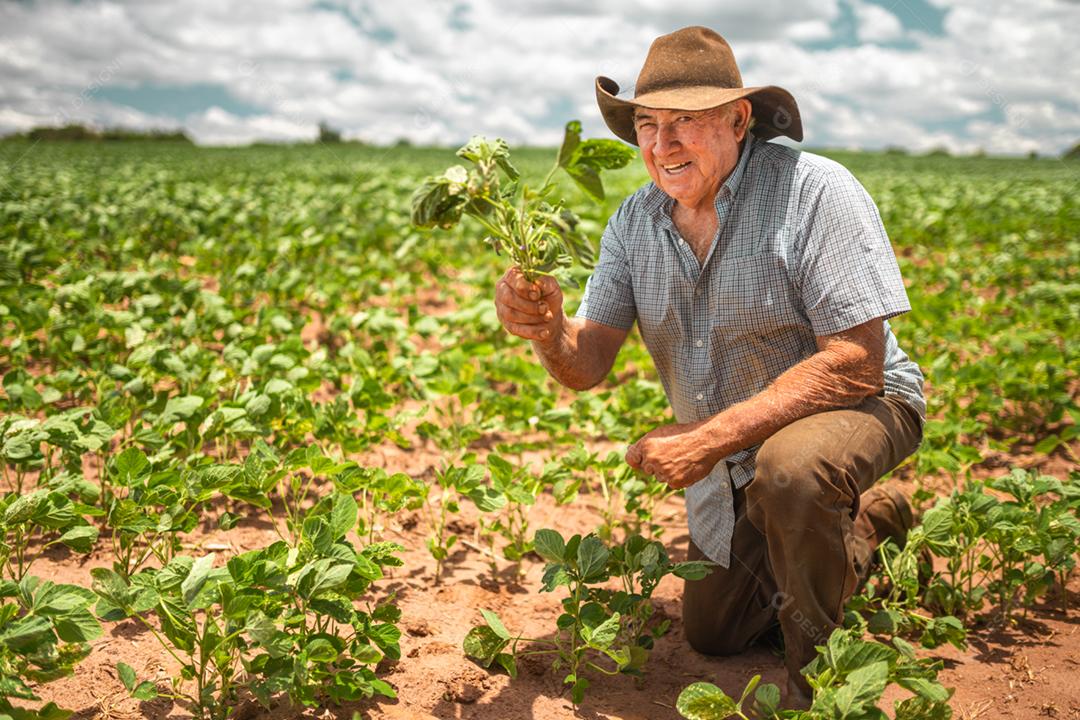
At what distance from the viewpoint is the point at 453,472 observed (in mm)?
2033

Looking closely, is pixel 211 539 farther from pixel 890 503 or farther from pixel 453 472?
pixel 890 503

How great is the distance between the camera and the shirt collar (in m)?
1.94

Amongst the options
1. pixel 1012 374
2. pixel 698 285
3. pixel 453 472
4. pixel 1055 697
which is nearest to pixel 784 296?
pixel 698 285

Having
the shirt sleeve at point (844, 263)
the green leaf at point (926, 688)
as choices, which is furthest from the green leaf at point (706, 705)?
the shirt sleeve at point (844, 263)

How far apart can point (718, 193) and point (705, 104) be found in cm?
Answer: 24

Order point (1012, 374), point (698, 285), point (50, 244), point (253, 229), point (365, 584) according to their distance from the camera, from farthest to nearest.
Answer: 1. point (253, 229)
2. point (50, 244)
3. point (1012, 374)
4. point (698, 285)
5. point (365, 584)

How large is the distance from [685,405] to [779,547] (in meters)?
0.52

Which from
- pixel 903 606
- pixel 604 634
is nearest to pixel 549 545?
pixel 604 634

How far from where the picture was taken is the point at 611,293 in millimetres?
2139

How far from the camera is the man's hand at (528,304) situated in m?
1.79

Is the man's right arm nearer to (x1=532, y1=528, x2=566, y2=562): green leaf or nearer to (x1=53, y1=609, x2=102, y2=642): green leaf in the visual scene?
(x1=532, y1=528, x2=566, y2=562): green leaf

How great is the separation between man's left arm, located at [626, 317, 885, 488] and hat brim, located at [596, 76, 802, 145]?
59cm

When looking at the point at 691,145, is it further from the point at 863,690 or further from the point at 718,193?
the point at 863,690

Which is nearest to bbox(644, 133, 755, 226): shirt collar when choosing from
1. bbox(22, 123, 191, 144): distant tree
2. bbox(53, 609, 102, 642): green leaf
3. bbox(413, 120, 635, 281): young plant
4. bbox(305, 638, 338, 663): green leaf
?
bbox(413, 120, 635, 281): young plant
